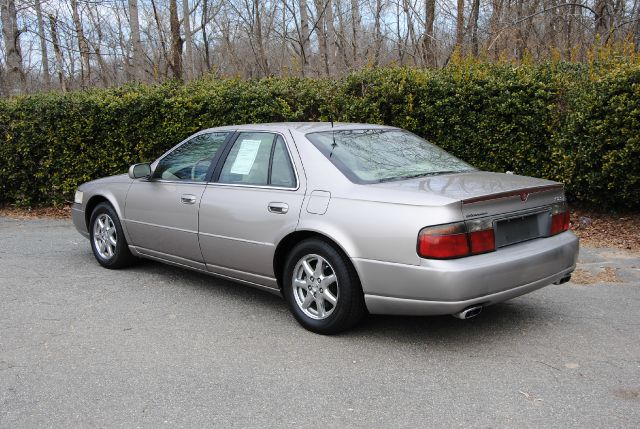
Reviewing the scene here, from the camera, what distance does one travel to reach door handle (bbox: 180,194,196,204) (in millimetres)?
5480

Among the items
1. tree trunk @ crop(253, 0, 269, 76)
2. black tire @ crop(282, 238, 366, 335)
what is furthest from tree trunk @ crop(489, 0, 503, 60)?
black tire @ crop(282, 238, 366, 335)

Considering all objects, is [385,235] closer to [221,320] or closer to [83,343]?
[221,320]

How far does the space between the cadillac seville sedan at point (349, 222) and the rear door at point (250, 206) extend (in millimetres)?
12

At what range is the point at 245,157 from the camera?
5.33 meters

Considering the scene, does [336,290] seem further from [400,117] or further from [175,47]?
[175,47]

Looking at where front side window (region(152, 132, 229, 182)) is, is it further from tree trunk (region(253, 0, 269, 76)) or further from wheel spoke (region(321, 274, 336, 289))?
tree trunk (region(253, 0, 269, 76))

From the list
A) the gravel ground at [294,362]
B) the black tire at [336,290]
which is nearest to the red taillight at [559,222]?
the gravel ground at [294,362]

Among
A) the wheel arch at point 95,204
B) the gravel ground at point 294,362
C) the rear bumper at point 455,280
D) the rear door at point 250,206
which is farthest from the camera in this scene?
the wheel arch at point 95,204

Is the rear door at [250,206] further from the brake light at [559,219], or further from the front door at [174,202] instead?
the brake light at [559,219]

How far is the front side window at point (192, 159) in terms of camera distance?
564 centimetres

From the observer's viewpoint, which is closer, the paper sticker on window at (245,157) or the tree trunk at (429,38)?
the paper sticker on window at (245,157)

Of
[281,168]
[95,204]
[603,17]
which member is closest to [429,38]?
[603,17]

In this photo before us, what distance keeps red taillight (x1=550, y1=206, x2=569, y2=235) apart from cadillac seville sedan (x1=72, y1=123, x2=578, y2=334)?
2cm

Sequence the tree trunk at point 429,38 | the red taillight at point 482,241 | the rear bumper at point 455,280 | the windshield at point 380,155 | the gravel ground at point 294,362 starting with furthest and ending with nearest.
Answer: the tree trunk at point 429,38 → the windshield at point 380,155 → the red taillight at point 482,241 → the rear bumper at point 455,280 → the gravel ground at point 294,362
